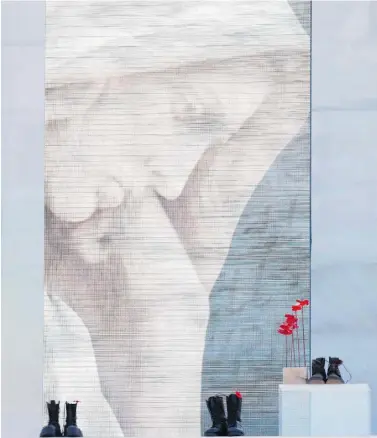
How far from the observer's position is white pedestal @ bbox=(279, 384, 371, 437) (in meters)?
3.20

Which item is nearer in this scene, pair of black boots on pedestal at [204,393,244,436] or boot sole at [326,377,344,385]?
pair of black boots on pedestal at [204,393,244,436]

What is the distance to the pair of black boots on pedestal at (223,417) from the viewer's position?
327 cm

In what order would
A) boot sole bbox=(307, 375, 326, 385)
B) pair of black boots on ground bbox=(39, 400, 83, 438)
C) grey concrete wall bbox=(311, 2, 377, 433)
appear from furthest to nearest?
grey concrete wall bbox=(311, 2, 377, 433), boot sole bbox=(307, 375, 326, 385), pair of black boots on ground bbox=(39, 400, 83, 438)

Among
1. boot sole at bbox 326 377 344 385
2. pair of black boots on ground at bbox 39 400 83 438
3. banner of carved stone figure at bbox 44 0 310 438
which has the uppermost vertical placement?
banner of carved stone figure at bbox 44 0 310 438

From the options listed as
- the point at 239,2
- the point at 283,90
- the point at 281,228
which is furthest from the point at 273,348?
the point at 239,2

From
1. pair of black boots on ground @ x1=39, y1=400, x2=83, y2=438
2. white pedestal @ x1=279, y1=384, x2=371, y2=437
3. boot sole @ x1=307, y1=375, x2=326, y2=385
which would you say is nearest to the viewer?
pair of black boots on ground @ x1=39, y1=400, x2=83, y2=438

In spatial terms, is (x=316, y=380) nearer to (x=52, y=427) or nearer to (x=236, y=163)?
(x=52, y=427)

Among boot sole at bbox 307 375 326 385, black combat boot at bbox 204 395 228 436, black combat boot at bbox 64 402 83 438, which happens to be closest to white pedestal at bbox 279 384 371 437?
boot sole at bbox 307 375 326 385

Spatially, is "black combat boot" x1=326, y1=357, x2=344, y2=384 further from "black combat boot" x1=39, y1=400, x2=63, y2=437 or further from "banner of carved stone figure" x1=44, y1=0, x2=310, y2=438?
"black combat boot" x1=39, y1=400, x2=63, y2=437

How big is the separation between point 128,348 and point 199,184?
2.82ft

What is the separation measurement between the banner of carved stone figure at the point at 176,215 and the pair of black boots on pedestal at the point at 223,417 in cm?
76

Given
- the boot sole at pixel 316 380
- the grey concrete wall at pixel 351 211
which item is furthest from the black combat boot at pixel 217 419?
the grey concrete wall at pixel 351 211

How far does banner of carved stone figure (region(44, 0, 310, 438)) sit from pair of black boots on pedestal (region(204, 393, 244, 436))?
29.8 inches

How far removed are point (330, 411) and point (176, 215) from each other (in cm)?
134
